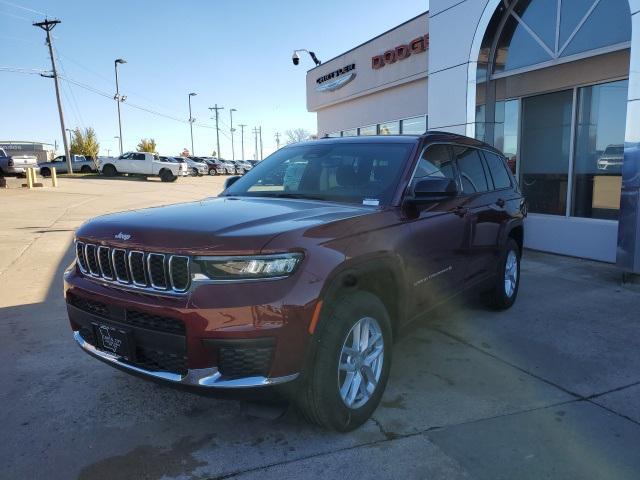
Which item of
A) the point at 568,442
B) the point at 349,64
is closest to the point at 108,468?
the point at 568,442

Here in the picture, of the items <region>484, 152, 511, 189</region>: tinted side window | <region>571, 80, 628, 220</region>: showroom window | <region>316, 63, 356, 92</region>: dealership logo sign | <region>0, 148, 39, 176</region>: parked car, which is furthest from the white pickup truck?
<region>484, 152, 511, 189</region>: tinted side window

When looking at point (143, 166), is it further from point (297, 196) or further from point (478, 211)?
point (297, 196)

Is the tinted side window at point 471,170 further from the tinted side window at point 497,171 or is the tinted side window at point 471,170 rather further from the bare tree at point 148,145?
the bare tree at point 148,145

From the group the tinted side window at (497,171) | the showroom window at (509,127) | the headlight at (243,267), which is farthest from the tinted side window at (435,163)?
the showroom window at (509,127)

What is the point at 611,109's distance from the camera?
8398 mm

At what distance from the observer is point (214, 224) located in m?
2.80

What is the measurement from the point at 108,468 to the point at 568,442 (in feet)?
8.55

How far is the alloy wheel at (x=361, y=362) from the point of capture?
3.00 meters

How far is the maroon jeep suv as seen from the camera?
2525 millimetres

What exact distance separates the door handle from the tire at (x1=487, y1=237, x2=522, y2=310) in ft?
3.82

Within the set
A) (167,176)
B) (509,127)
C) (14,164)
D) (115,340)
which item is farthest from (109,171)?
(115,340)

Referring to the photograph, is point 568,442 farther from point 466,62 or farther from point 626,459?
point 466,62

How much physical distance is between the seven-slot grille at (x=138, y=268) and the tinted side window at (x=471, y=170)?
277cm

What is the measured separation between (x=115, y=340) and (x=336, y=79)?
1671cm
